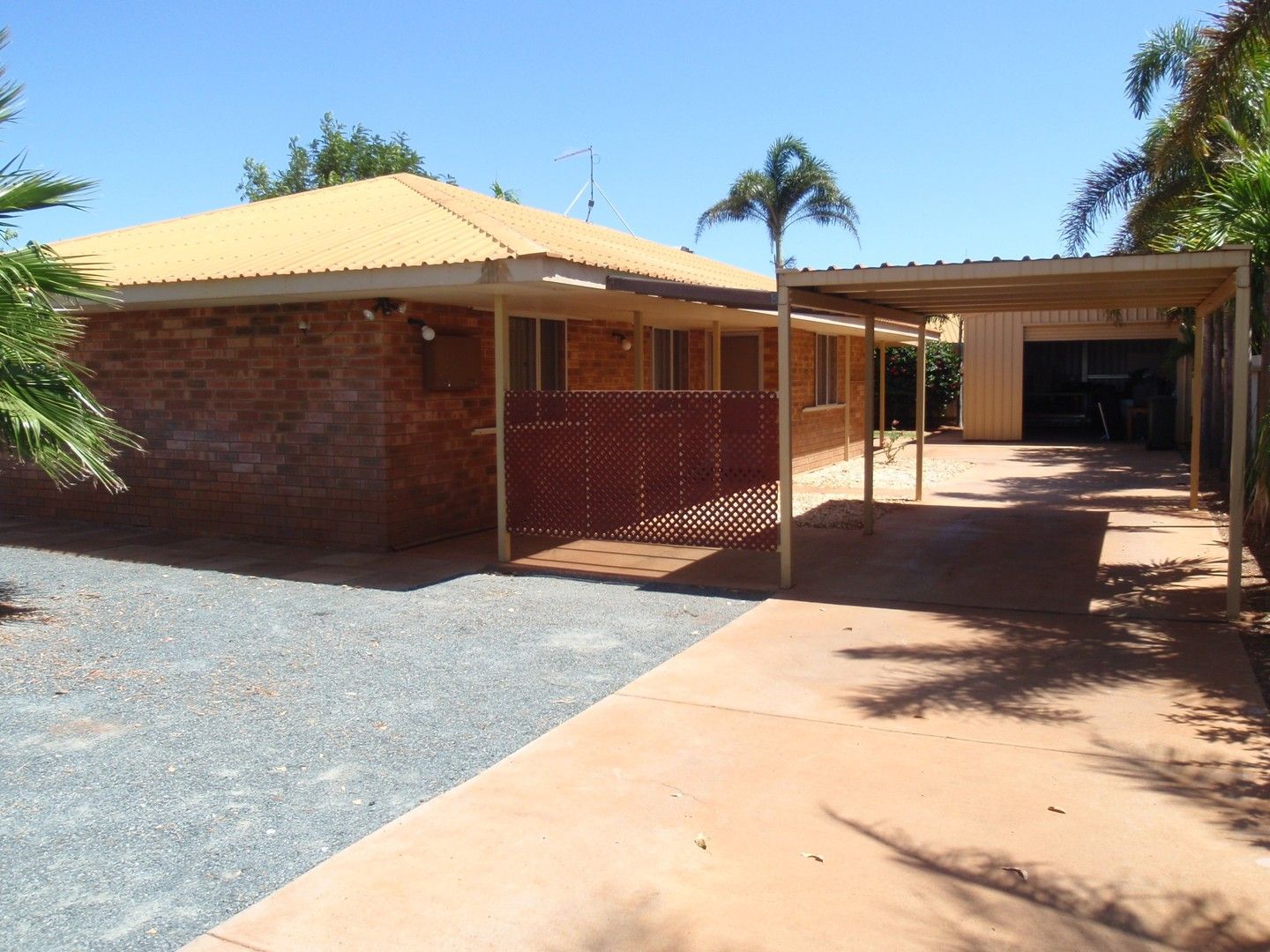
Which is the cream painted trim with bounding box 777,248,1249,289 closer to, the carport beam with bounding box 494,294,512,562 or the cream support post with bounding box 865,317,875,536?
the carport beam with bounding box 494,294,512,562

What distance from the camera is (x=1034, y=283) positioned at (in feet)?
30.4

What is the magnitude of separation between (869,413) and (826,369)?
880 cm

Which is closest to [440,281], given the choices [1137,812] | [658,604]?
[658,604]

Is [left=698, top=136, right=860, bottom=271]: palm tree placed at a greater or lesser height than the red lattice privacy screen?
greater

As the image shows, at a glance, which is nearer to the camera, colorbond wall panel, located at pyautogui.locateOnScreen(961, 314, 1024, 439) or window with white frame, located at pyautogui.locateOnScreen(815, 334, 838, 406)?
window with white frame, located at pyautogui.locateOnScreen(815, 334, 838, 406)

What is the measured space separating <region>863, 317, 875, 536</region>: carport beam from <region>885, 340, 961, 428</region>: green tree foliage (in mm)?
17355

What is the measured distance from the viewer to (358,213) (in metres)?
12.5

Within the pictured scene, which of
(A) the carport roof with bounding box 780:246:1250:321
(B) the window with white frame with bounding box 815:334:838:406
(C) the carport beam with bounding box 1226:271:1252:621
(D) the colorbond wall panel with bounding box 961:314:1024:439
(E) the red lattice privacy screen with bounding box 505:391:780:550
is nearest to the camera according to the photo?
(C) the carport beam with bounding box 1226:271:1252:621

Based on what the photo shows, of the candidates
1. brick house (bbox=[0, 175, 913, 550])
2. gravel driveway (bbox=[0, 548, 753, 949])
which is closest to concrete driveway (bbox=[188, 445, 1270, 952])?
gravel driveway (bbox=[0, 548, 753, 949])

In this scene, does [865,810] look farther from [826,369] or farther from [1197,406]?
A: [826,369]

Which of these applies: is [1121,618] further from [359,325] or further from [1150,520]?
[359,325]

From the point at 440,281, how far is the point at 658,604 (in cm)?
315

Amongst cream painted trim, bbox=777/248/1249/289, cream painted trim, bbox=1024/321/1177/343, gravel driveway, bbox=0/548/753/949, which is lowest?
gravel driveway, bbox=0/548/753/949

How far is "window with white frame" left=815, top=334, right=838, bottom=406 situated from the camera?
20.1 m
